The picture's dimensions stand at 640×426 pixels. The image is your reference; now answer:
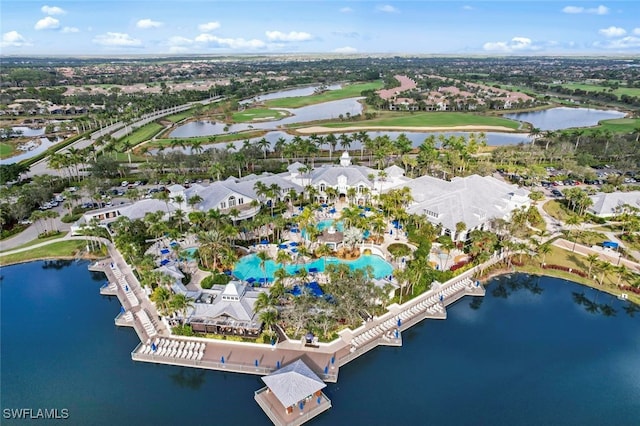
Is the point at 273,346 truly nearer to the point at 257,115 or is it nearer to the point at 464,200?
the point at 464,200

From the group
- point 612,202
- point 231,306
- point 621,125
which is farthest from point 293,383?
point 621,125

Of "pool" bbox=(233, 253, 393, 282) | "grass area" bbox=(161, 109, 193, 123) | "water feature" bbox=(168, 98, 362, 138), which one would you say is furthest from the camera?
"grass area" bbox=(161, 109, 193, 123)

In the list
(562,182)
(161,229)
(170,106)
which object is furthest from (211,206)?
(170,106)

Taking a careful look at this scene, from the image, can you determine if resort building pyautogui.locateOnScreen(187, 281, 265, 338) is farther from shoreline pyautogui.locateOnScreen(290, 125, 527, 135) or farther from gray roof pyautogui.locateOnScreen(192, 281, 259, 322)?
shoreline pyautogui.locateOnScreen(290, 125, 527, 135)

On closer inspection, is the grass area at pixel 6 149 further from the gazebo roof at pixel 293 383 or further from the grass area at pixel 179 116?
the gazebo roof at pixel 293 383

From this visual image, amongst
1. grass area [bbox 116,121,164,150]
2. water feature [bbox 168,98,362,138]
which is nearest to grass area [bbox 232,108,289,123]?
water feature [bbox 168,98,362,138]

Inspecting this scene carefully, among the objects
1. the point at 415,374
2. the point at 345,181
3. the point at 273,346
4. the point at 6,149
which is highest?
the point at 345,181
